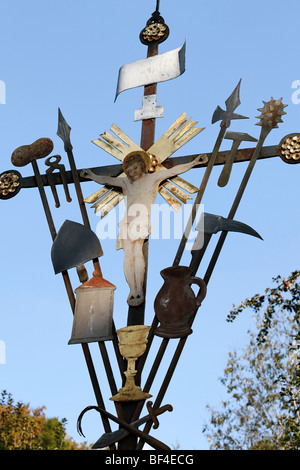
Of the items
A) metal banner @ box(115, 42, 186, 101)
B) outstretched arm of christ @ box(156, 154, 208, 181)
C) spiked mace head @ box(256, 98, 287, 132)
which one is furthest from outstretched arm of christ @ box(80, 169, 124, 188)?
spiked mace head @ box(256, 98, 287, 132)

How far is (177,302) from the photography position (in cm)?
397

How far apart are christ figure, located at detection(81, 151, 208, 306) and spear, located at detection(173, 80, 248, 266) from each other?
0.12 metres

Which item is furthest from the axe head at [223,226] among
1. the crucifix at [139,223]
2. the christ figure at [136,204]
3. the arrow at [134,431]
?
the arrow at [134,431]

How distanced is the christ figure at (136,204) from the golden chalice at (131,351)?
26 centimetres

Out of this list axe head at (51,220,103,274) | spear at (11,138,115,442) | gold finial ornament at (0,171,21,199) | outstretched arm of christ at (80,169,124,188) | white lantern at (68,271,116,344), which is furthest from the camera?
gold finial ornament at (0,171,21,199)

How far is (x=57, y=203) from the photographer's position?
191 inches

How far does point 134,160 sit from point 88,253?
83 centimetres

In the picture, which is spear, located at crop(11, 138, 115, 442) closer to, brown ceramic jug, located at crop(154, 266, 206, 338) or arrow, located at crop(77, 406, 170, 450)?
brown ceramic jug, located at crop(154, 266, 206, 338)

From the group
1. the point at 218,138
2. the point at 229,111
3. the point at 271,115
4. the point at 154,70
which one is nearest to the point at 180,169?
the point at 218,138

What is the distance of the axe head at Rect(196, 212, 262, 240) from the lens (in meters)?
4.17

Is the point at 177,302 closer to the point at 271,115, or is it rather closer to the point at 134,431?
the point at 134,431

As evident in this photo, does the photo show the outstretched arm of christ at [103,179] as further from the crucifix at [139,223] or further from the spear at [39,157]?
the spear at [39,157]

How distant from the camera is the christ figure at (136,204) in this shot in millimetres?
4320

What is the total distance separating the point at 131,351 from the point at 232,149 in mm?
1658
